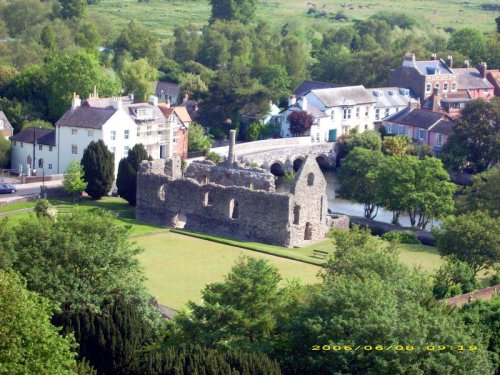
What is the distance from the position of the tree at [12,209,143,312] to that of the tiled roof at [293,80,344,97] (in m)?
58.5

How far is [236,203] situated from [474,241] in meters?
14.0

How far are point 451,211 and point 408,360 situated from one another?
1222 inches

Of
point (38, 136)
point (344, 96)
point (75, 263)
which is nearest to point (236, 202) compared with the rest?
point (38, 136)

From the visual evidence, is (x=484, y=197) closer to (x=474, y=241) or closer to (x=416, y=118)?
(x=474, y=241)

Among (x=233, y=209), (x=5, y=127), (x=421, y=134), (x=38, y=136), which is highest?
(x=421, y=134)

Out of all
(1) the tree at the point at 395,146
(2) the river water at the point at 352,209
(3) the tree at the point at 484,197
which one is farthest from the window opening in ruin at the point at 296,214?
(1) the tree at the point at 395,146

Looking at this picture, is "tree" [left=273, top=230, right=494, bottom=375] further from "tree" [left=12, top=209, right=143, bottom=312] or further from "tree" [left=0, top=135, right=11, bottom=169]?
"tree" [left=0, top=135, right=11, bottom=169]

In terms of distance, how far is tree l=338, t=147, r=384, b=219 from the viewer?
71.4 meters

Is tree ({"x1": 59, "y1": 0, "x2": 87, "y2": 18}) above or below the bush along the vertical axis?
above

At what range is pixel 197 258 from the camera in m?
59.8

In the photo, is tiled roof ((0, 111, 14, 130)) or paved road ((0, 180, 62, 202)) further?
tiled roof ((0, 111, 14, 130))

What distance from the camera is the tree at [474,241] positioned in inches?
2224

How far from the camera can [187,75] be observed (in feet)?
364
